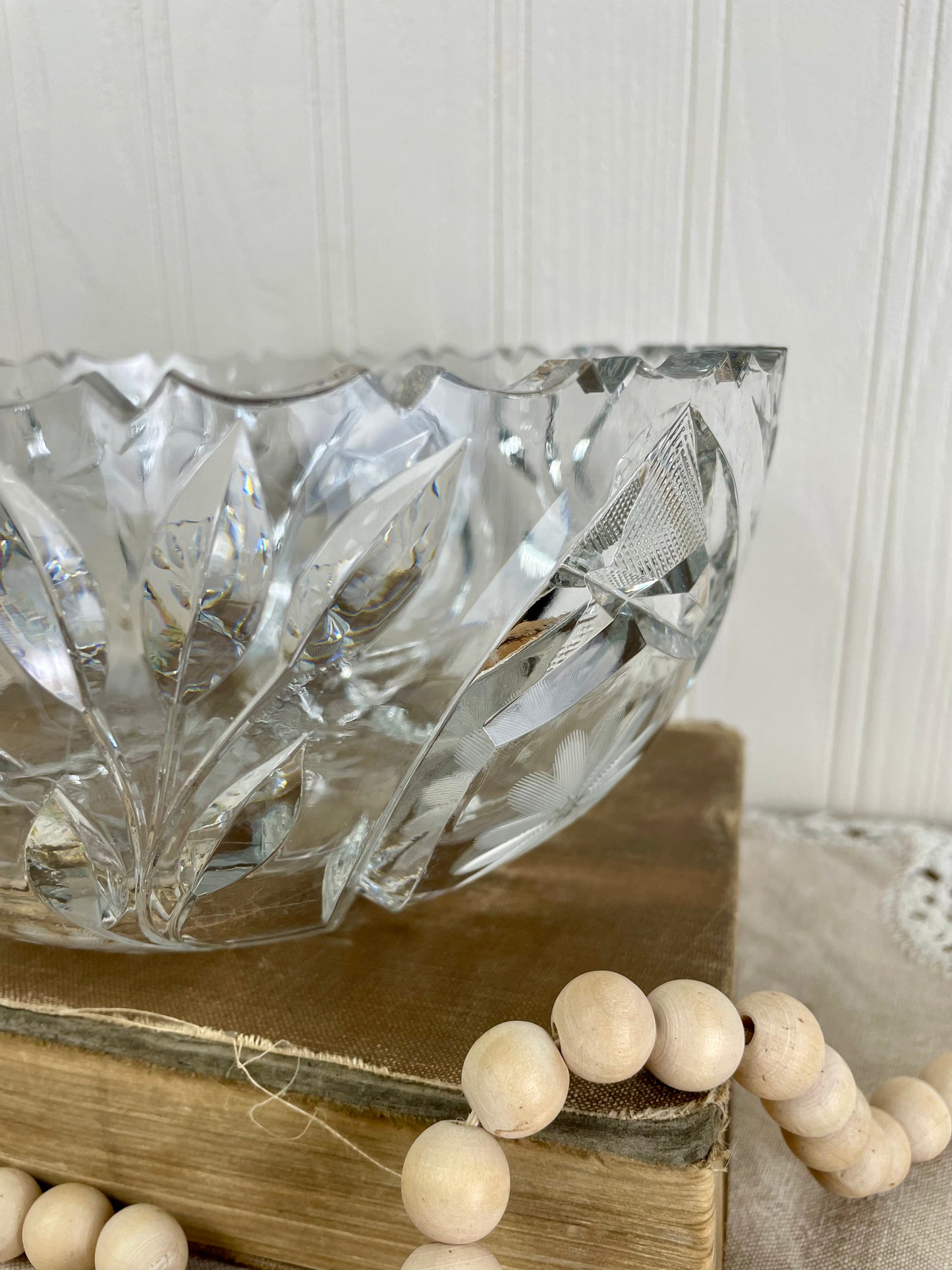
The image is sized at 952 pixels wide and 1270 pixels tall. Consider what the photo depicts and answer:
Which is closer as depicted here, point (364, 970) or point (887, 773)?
point (364, 970)

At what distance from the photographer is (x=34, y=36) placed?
24.0 inches

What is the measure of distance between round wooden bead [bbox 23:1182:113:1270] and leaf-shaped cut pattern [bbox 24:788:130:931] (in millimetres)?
95

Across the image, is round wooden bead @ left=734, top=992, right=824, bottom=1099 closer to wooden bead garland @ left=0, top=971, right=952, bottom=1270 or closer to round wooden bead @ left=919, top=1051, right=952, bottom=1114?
wooden bead garland @ left=0, top=971, right=952, bottom=1270

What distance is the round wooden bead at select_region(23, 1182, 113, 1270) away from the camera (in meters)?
0.28

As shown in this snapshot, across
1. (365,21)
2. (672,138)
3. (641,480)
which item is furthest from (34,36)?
(641,480)

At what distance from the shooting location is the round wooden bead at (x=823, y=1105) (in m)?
0.27

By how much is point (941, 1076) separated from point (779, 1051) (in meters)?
0.13

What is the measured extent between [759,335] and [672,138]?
0.12m

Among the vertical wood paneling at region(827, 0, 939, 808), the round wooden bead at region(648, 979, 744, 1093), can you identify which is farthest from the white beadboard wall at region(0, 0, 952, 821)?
the round wooden bead at region(648, 979, 744, 1093)

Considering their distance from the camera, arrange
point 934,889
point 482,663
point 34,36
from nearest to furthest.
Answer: point 482,663 → point 934,889 → point 34,36

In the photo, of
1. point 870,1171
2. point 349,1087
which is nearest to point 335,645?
point 349,1087

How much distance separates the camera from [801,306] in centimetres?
54

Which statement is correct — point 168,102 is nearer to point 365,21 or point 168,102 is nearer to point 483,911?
point 365,21

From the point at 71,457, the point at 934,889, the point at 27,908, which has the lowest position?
the point at 934,889
